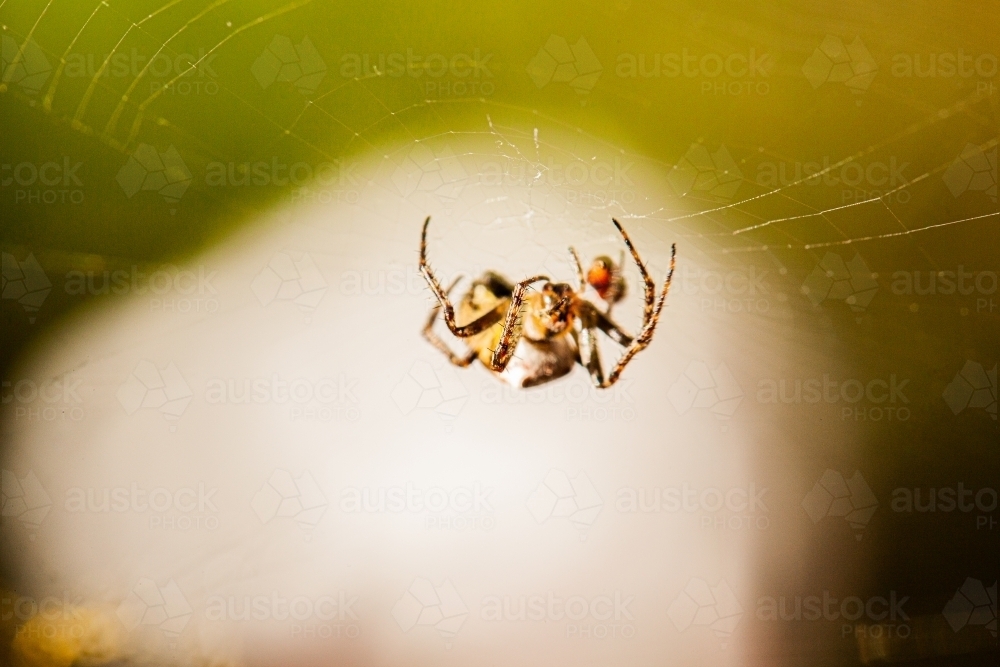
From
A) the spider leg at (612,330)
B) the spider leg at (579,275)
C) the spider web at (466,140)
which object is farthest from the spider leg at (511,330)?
the spider web at (466,140)

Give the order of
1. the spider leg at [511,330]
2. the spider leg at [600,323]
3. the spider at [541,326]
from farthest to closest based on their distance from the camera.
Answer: the spider leg at [600,323] < the spider at [541,326] < the spider leg at [511,330]

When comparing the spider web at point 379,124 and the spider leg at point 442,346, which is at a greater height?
the spider web at point 379,124

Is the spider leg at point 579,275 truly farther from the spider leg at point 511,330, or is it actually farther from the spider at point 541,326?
the spider leg at point 511,330

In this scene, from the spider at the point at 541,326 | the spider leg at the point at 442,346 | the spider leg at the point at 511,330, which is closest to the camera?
the spider leg at the point at 511,330

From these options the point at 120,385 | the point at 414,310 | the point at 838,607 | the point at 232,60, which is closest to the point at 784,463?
the point at 838,607

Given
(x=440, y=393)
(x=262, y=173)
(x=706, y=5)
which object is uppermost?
(x=706, y=5)

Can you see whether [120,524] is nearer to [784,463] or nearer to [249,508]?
[249,508]

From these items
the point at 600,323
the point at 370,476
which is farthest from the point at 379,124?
the point at 370,476

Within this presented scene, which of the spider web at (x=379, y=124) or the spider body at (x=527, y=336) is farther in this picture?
the spider body at (x=527, y=336)
